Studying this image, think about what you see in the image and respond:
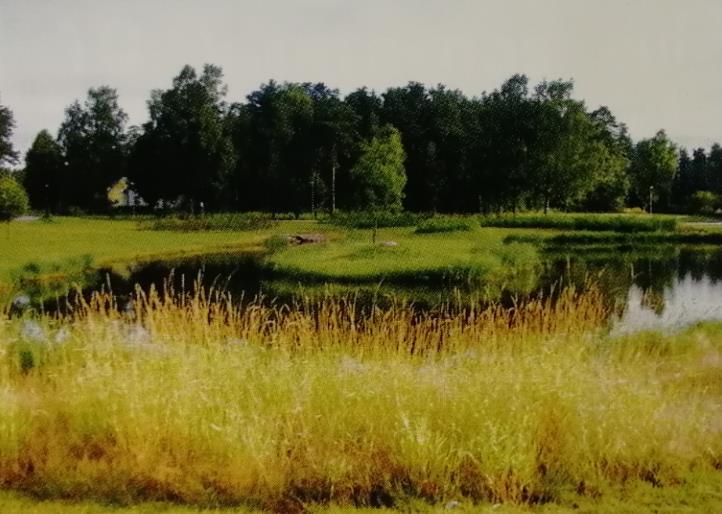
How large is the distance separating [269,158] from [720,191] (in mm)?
60416

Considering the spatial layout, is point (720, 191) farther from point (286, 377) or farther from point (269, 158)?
point (286, 377)

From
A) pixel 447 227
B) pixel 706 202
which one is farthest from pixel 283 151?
pixel 706 202

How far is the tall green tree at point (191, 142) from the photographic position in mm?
70500

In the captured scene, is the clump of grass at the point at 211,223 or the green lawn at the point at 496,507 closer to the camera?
the green lawn at the point at 496,507

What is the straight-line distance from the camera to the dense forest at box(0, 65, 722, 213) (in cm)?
7256

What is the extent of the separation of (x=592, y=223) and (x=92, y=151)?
183 ft

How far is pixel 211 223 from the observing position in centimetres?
6184

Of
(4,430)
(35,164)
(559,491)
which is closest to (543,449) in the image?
(559,491)

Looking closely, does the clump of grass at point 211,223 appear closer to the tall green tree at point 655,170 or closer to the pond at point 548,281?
the pond at point 548,281

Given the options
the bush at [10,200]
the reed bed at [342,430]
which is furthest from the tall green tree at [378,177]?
the reed bed at [342,430]

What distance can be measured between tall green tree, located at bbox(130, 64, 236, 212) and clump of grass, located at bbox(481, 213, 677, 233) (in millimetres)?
28201

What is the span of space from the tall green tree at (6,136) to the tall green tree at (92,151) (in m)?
21.3

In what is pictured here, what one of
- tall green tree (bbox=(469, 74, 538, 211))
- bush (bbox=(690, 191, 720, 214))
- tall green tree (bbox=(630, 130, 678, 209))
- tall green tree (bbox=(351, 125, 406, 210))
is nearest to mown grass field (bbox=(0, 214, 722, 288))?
tall green tree (bbox=(351, 125, 406, 210))

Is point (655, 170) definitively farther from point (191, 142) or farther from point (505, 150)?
point (191, 142)
